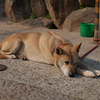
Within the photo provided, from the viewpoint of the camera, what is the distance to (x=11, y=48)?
4.66 metres

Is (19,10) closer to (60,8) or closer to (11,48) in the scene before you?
(60,8)

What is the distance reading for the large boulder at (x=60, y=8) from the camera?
9.63 meters

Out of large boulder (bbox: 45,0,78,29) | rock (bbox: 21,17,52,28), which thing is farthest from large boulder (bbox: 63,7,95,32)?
rock (bbox: 21,17,52,28)

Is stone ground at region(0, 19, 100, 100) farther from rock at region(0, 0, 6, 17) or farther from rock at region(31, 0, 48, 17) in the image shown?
rock at region(0, 0, 6, 17)

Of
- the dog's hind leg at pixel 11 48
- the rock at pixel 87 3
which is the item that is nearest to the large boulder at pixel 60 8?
the rock at pixel 87 3

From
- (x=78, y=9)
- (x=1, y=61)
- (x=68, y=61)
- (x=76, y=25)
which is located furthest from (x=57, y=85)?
(x=78, y=9)

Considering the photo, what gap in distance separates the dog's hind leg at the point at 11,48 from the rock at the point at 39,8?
7051 mm

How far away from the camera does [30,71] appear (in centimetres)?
379

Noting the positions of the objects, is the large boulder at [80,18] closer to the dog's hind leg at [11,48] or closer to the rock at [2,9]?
the dog's hind leg at [11,48]

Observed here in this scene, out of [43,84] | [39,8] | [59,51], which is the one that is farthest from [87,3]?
[43,84]

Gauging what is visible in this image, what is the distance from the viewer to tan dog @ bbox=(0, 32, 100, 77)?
3.47 meters

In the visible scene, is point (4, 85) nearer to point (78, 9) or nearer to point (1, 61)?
point (1, 61)

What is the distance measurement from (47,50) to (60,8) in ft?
20.5

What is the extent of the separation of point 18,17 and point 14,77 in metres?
8.78
